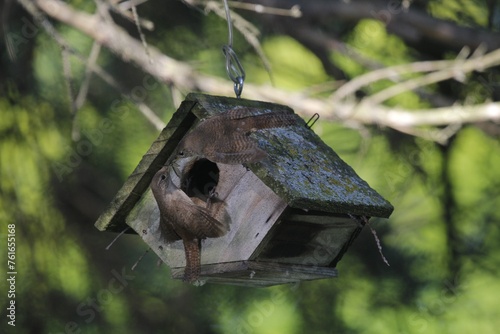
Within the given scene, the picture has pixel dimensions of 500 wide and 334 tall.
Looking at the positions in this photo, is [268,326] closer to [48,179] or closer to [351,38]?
[48,179]

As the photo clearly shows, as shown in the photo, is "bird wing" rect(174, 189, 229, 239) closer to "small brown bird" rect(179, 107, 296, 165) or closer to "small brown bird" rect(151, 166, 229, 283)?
"small brown bird" rect(151, 166, 229, 283)

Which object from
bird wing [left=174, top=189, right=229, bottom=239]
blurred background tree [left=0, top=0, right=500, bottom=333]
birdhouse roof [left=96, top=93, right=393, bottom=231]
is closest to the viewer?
birdhouse roof [left=96, top=93, right=393, bottom=231]

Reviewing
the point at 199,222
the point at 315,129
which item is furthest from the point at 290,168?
the point at 315,129

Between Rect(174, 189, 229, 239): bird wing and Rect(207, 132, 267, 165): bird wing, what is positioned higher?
Rect(207, 132, 267, 165): bird wing

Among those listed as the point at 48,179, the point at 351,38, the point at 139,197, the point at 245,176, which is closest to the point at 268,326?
the point at 48,179

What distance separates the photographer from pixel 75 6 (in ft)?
17.5

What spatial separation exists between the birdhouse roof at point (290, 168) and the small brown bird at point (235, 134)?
34mm

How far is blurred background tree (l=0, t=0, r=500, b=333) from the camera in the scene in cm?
508

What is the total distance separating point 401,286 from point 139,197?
2692mm

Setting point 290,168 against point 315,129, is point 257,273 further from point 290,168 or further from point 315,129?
point 315,129

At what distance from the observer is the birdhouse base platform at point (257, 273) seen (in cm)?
267

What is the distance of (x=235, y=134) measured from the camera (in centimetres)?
259

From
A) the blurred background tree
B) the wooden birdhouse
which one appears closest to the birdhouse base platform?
the wooden birdhouse

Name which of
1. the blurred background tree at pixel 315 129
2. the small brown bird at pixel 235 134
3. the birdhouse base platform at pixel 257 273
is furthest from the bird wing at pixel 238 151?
the blurred background tree at pixel 315 129
